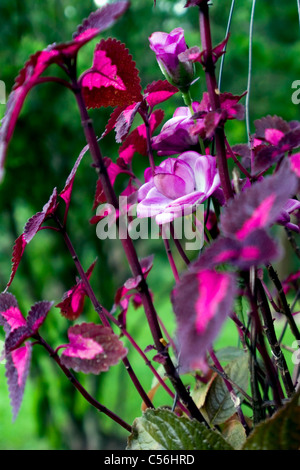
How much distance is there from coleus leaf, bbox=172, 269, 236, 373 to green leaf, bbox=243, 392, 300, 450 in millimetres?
57

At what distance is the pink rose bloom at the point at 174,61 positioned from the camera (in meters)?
0.28

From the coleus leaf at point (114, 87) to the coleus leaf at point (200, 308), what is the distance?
0.41 ft

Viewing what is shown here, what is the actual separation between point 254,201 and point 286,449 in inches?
4.6

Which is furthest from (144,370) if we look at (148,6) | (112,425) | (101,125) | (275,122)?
(275,122)

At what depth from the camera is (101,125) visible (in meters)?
1.55

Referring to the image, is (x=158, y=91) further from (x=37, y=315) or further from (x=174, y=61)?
(x=37, y=315)

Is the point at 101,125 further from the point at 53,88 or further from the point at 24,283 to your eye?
the point at 24,283

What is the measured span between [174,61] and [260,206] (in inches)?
5.3

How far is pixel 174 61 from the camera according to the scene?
276 millimetres

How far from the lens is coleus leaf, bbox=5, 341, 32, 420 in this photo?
210mm

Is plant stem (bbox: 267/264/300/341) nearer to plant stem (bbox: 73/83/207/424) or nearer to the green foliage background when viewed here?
plant stem (bbox: 73/83/207/424)

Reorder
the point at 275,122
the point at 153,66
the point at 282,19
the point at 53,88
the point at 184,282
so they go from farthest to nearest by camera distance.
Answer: the point at 282,19, the point at 153,66, the point at 53,88, the point at 275,122, the point at 184,282

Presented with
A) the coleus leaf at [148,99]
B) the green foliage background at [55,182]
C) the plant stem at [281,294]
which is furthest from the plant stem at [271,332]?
the green foliage background at [55,182]

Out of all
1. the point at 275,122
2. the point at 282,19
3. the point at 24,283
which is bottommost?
the point at 24,283
